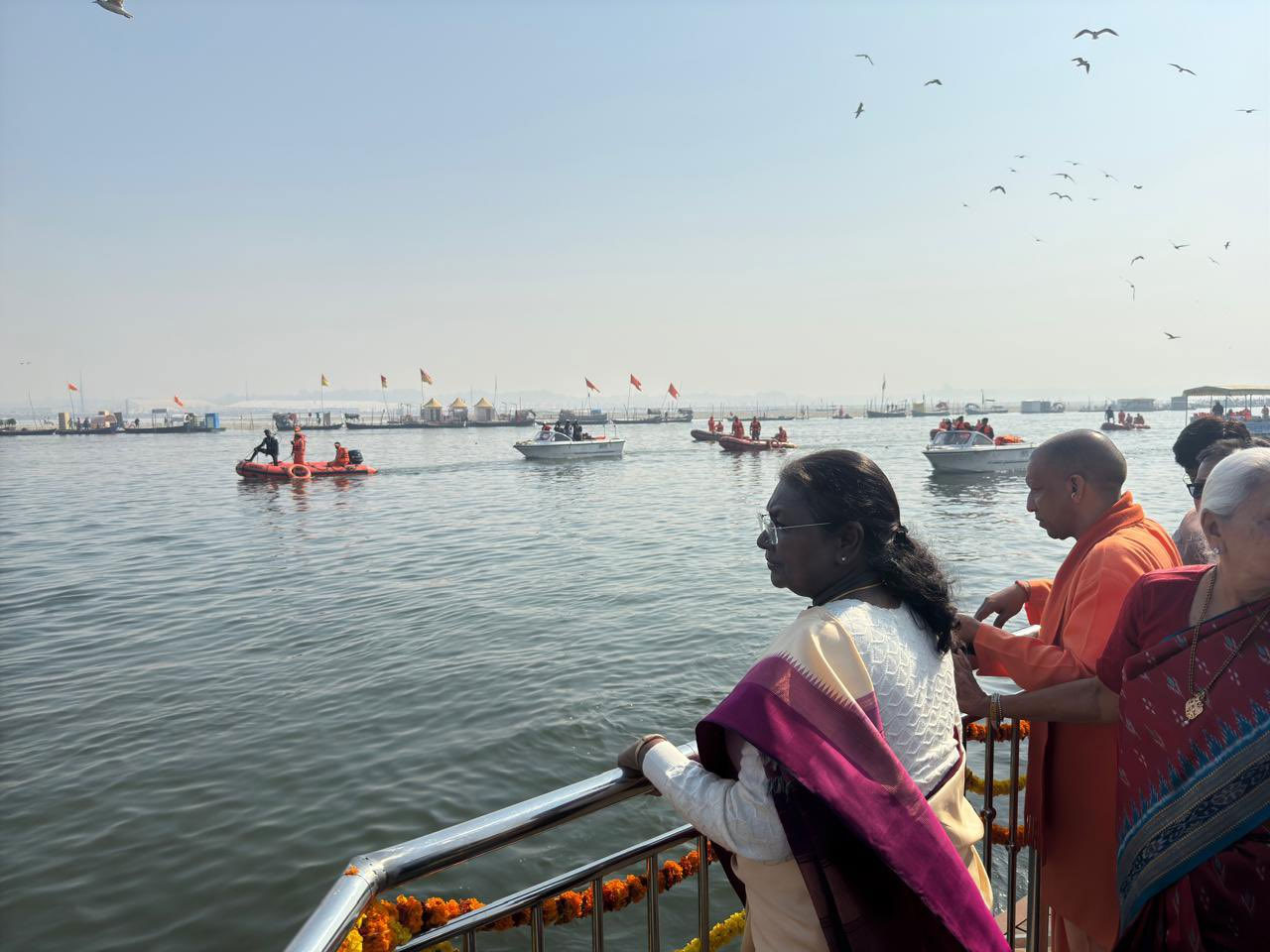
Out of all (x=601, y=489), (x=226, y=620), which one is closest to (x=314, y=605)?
(x=226, y=620)

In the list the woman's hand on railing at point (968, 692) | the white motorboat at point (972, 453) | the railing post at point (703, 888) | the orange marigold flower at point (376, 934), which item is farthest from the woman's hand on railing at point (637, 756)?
the white motorboat at point (972, 453)

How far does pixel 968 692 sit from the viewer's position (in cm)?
204

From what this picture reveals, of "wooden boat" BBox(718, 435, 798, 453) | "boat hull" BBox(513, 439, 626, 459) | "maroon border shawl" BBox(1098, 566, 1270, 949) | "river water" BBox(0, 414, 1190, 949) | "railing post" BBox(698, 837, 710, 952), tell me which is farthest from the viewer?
"wooden boat" BBox(718, 435, 798, 453)

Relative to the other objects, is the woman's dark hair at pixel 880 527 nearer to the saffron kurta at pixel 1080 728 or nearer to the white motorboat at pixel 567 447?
the saffron kurta at pixel 1080 728

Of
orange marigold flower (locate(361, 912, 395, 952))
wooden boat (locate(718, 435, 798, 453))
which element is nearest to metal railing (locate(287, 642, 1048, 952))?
orange marigold flower (locate(361, 912, 395, 952))

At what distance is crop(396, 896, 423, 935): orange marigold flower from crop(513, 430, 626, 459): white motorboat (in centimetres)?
3812

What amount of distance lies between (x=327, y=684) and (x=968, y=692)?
8.14 meters

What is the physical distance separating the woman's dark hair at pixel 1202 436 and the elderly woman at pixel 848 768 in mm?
3164

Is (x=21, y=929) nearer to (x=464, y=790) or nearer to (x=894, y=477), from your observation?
(x=464, y=790)

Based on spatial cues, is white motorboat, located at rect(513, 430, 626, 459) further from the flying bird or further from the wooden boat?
the flying bird

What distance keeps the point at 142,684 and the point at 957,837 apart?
9.80 m

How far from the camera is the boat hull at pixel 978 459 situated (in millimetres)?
29000

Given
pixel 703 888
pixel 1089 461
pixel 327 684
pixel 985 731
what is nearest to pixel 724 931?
pixel 703 888

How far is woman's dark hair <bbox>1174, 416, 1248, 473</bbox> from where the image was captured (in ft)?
12.9
